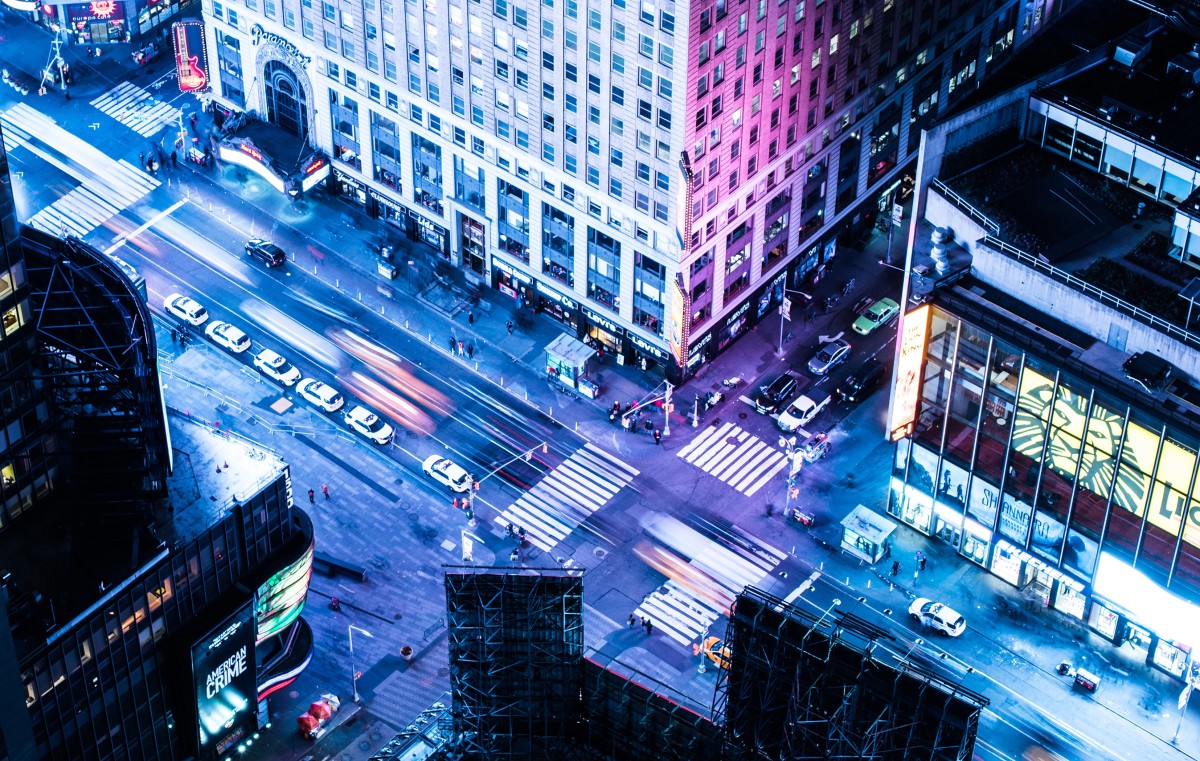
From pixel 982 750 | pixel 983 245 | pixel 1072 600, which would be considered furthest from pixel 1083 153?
pixel 982 750

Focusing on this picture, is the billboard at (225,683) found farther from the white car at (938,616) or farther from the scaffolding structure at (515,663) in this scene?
the white car at (938,616)

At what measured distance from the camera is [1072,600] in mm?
196375

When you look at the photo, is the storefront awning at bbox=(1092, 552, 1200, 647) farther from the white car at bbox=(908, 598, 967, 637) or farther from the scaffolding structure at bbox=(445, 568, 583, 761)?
the scaffolding structure at bbox=(445, 568, 583, 761)

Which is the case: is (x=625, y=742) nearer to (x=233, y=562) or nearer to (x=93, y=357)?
(x=233, y=562)

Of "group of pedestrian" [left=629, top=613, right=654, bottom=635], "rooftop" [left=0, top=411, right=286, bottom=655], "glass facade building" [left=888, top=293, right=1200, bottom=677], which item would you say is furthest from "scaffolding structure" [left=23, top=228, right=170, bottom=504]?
"glass facade building" [left=888, top=293, right=1200, bottom=677]

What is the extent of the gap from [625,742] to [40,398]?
5179cm

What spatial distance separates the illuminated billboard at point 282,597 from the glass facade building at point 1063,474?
5493 cm

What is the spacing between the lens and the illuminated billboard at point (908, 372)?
621 ft

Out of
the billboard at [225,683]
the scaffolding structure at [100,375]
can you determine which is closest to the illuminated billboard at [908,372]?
the billboard at [225,683]

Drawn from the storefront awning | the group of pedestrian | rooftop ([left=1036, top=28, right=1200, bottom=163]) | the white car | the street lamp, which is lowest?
the street lamp

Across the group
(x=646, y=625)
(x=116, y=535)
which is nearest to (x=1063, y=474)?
(x=646, y=625)

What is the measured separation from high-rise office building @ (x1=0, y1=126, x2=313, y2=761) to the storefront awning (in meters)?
68.1

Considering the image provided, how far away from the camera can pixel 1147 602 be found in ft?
622

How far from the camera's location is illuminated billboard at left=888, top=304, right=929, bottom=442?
189375 mm
